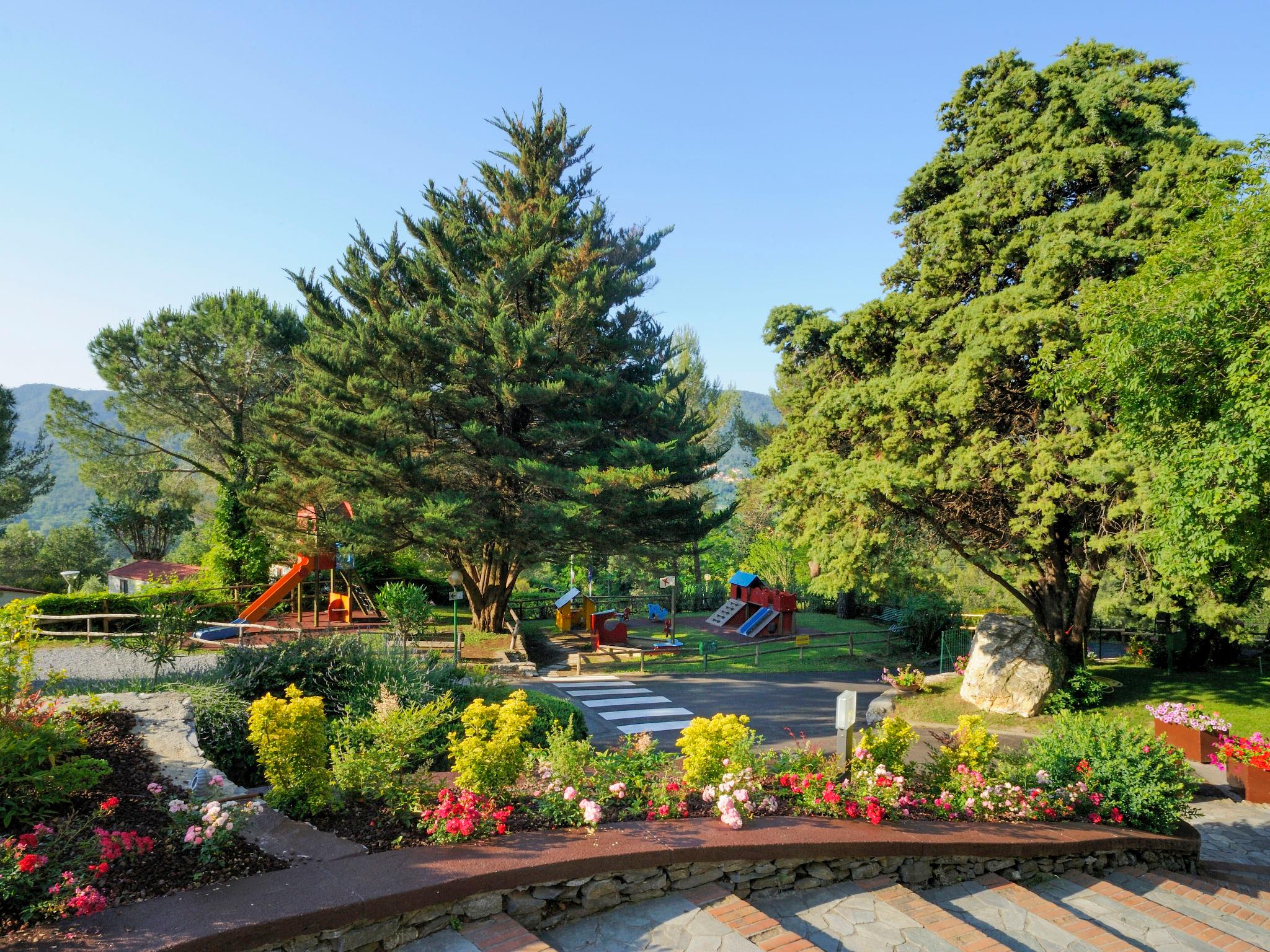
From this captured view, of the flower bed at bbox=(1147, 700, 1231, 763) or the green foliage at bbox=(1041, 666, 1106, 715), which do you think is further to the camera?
the green foliage at bbox=(1041, 666, 1106, 715)

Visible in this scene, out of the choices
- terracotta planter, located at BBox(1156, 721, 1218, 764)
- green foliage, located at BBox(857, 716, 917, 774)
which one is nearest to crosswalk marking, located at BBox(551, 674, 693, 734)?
green foliage, located at BBox(857, 716, 917, 774)

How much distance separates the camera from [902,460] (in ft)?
44.7

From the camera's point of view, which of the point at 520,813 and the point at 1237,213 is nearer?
the point at 520,813

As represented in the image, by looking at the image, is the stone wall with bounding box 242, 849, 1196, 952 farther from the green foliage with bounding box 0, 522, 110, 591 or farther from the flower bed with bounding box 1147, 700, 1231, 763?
the green foliage with bounding box 0, 522, 110, 591

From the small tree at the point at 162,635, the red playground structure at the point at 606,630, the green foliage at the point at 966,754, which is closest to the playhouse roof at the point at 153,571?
the red playground structure at the point at 606,630

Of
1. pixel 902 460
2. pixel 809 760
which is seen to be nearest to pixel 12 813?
pixel 809 760

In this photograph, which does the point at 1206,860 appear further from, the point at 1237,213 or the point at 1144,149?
the point at 1144,149

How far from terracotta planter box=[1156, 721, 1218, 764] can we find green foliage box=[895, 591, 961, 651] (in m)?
9.45

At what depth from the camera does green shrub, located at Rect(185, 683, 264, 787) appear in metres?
7.21

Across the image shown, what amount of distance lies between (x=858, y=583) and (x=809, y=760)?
31.1ft

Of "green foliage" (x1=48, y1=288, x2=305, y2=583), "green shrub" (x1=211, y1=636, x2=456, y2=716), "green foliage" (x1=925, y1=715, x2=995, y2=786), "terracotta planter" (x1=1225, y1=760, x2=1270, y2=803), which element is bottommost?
"terracotta planter" (x1=1225, y1=760, x2=1270, y2=803)

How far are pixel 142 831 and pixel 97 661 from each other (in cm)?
1445

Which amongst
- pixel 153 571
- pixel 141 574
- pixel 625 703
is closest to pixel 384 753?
pixel 625 703

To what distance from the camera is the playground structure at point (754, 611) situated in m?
25.1
